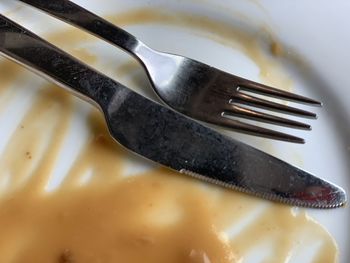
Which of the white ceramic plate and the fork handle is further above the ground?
the white ceramic plate

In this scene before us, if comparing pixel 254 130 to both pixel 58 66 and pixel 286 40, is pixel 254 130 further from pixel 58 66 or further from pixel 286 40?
pixel 58 66

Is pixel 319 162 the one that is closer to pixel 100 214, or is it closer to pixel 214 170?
pixel 214 170

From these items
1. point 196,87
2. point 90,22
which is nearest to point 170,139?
point 196,87

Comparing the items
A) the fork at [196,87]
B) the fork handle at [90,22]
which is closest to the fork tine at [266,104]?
the fork at [196,87]

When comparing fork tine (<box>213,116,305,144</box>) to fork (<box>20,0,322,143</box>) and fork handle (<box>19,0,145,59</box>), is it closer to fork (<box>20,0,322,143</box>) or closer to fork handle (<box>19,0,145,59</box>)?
fork (<box>20,0,322,143</box>)

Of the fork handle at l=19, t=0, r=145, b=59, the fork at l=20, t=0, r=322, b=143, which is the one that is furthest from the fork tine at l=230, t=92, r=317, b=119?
the fork handle at l=19, t=0, r=145, b=59

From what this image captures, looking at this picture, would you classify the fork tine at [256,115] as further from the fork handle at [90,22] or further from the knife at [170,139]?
the fork handle at [90,22]

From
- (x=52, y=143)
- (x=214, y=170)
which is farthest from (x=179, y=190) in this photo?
(x=52, y=143)
